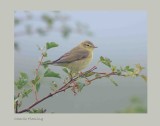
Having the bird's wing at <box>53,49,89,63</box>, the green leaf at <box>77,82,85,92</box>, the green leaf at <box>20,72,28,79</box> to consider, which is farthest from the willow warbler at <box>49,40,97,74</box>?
the green leaf at <box>20,72,28,79</box>

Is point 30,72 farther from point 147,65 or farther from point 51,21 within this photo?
point 147,65

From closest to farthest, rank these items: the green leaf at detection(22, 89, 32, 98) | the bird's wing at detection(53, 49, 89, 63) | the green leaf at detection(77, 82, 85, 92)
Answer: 1. the green leaf at detection(22, 89, 32, 98)
2. the green leaf at detection(77, 82, 85, 92)
3. the bird's wing at detection(53, 49, 89, 63)

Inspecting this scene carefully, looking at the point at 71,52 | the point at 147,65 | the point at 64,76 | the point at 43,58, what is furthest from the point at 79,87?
the point at 147,65

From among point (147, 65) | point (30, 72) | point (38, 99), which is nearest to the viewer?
point (38, 99)

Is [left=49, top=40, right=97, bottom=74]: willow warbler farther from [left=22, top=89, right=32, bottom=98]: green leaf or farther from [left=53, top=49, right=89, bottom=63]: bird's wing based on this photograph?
[left=22, top=89, right=32, bottom=98]: green leaf

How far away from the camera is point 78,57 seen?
7.93 ft

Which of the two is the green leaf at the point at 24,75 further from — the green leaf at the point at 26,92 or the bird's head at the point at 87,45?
the bird's head at the point at 87,45

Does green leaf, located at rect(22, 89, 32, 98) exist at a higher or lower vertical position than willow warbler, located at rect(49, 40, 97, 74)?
lower

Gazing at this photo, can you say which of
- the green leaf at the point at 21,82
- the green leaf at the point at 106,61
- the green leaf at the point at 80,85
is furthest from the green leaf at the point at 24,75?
the green leaf at the point at 106,61

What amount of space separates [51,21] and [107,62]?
18.8 inches

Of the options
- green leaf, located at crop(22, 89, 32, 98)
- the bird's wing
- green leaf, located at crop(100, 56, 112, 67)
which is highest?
the bird's wing

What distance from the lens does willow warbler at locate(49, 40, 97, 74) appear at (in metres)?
2.25

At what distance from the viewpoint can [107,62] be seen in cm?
193
